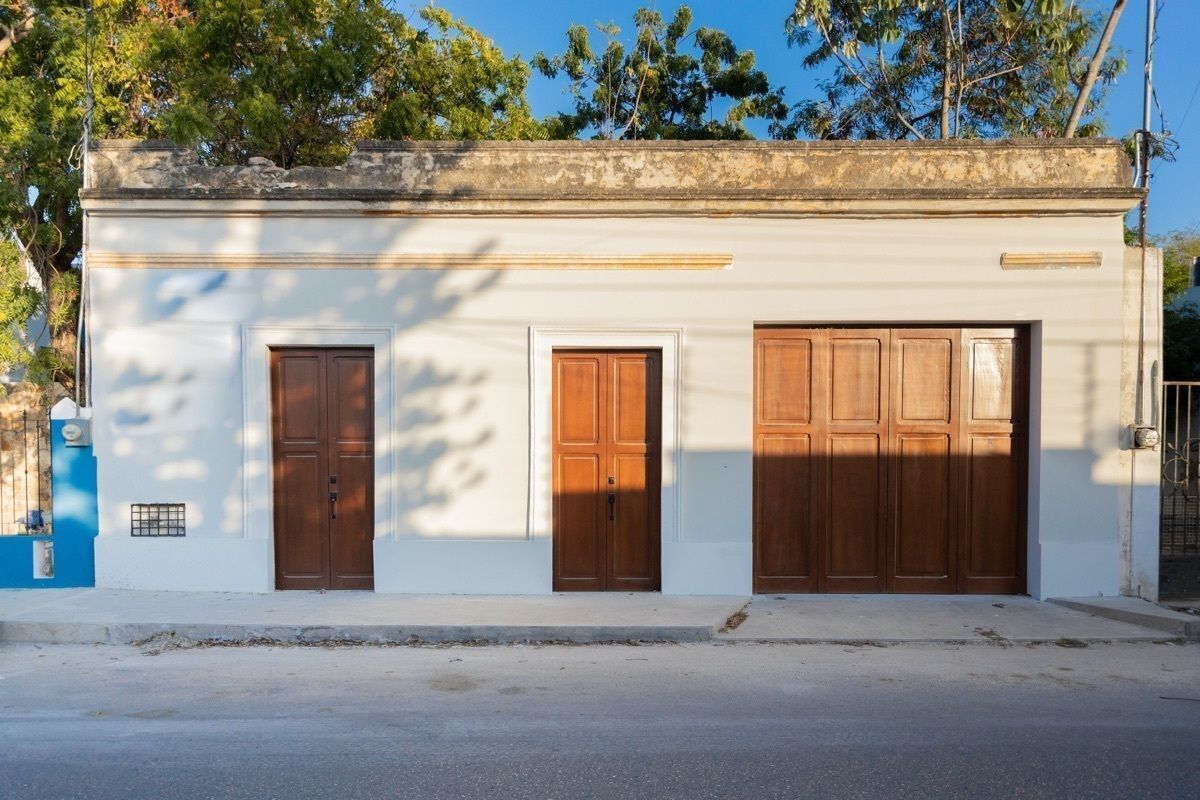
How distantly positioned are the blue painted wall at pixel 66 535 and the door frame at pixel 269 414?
4.97ft

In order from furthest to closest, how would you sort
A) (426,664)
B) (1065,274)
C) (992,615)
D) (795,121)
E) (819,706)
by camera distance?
(795,121)
(1065,274)
(992,615)
(426,664)
(819,706)

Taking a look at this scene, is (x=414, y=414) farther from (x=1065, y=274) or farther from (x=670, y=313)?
(x=1065, y=274)

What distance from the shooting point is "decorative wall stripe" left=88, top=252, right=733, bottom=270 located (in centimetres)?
769

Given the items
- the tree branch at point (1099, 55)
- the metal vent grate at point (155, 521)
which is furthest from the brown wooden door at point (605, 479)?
the tree branch at point (1099, 55)

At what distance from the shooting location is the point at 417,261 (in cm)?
770

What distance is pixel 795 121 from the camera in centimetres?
1888

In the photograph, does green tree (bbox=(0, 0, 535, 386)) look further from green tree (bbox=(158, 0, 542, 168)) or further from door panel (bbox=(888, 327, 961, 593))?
door panel (bbox=(888, 327, 961, 593))

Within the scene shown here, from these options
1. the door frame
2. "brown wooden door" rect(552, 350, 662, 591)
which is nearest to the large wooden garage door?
"brown wooden door" rect(552, 350, 662, 591)

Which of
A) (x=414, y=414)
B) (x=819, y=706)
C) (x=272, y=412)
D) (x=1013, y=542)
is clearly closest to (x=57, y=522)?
(x=272, y=412)

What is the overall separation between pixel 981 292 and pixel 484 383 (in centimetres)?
490

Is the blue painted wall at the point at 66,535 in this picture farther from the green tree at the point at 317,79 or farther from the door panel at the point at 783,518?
the door panel at the point at 783,518

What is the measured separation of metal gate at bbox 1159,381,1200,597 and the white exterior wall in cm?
129

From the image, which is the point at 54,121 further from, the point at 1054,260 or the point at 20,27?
the point at 1054,260

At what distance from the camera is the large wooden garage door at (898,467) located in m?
7.82
